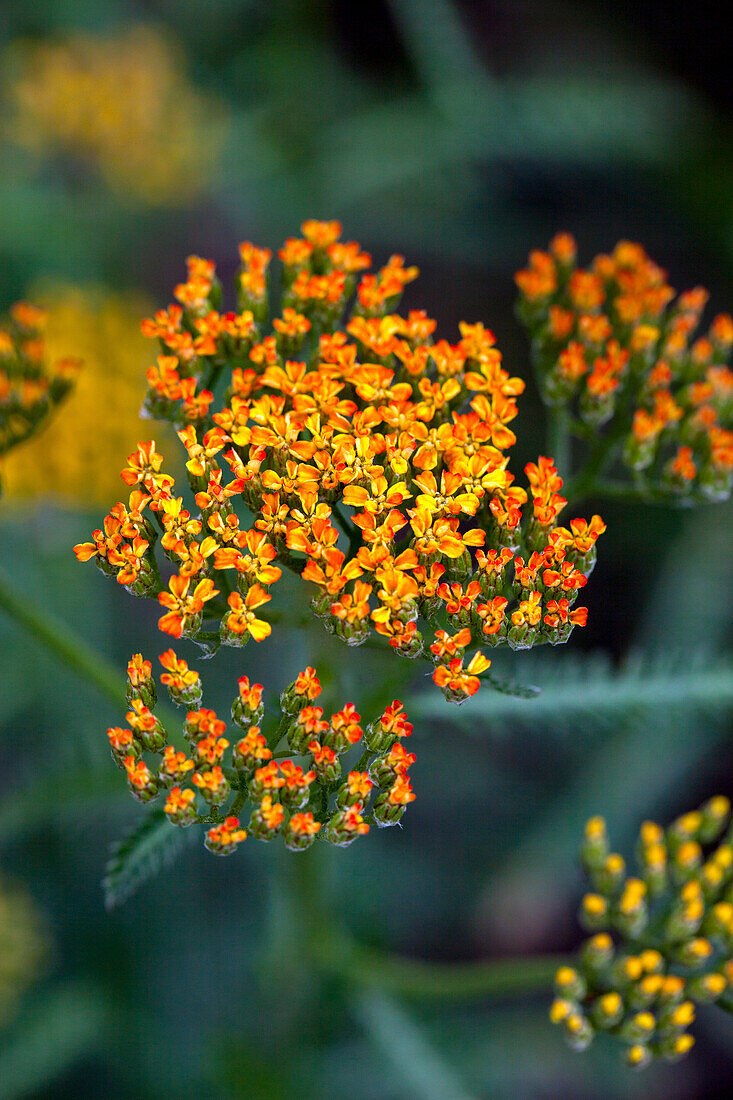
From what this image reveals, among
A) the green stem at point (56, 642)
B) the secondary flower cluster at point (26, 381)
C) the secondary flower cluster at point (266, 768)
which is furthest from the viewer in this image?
the secondary flower cluster at point (26, 381)

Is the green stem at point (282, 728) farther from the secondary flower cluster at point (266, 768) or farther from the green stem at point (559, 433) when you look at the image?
the green stem at point (559, 433)

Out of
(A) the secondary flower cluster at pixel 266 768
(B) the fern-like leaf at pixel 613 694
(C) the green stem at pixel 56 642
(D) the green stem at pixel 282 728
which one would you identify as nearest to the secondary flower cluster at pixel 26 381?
(C) the green stem at pixel 56 642

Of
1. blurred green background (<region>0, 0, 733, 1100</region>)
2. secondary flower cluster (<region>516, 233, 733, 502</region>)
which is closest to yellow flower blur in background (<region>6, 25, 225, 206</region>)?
blurred green background (<region>0, 0, 733, 1100</region>)

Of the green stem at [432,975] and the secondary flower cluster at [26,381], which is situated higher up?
the secondary flower cluster at [26,381]

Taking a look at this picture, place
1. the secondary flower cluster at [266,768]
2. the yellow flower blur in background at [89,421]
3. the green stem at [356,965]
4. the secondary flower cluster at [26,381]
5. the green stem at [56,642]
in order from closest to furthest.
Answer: the secondary flower cluster at [266,768] < the green stem at [56,642] < the secondary flower cluster at [26,381] < the green stem at [356,965] < the yellow flower blur in background at [89,421]

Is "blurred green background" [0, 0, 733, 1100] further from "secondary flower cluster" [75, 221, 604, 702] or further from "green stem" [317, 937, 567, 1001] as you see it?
"secondary flower cluster" [75, 221, 604, 702]

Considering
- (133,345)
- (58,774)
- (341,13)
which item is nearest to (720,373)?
(58,774)

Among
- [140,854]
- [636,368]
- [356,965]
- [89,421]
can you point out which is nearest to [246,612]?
[140,854]
